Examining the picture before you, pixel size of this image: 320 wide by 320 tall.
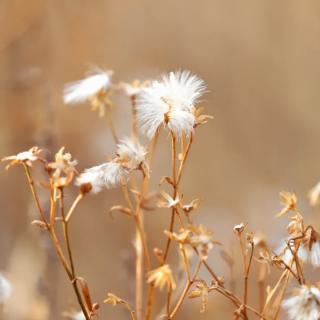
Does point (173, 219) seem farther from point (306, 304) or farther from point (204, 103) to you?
point (204, 103)

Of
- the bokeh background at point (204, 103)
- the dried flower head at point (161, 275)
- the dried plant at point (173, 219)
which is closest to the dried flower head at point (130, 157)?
the dried plant at point (173, 219)

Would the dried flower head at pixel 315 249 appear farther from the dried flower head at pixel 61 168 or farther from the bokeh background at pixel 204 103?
the bokeh background at pixel 204 103

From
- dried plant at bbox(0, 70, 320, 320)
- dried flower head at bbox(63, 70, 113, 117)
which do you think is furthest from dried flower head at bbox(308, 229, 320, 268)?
dried flower head at bbox(63, 70, 113, 117)

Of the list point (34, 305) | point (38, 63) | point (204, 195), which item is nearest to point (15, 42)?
point (38, 63)

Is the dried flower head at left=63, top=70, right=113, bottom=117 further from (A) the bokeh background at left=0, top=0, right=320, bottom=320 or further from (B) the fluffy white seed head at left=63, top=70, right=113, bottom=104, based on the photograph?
(A) the bokeh background at left=0, top=0, right=320, bottom=320

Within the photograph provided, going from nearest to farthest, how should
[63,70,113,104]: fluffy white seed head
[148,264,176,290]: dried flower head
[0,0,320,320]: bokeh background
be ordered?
[148,264,176,290]: dried flower head < [63,70,113,104]: fluffy white seed head < [0,0,320,320]: bokeh background

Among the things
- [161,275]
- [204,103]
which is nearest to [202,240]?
[161,275]
